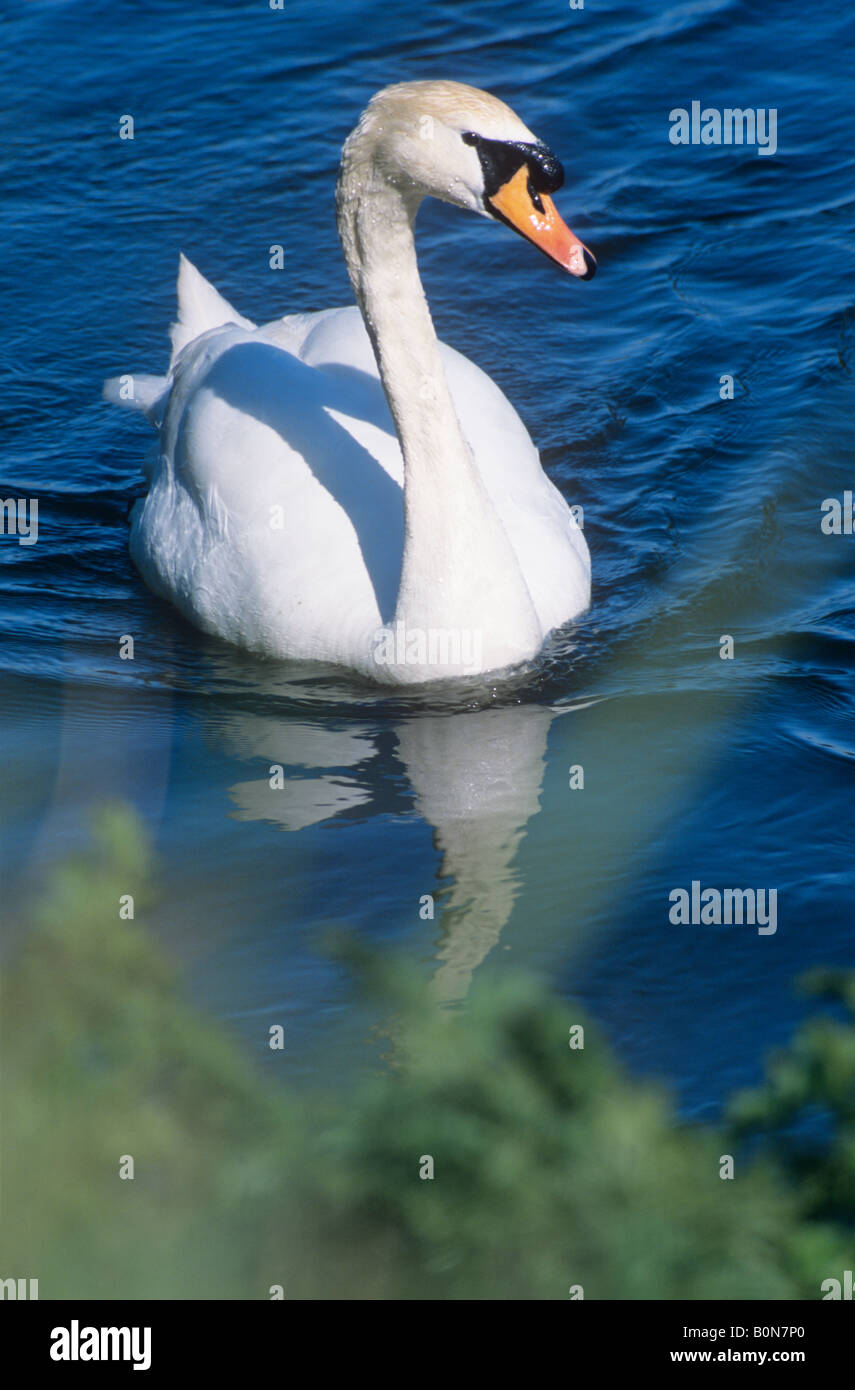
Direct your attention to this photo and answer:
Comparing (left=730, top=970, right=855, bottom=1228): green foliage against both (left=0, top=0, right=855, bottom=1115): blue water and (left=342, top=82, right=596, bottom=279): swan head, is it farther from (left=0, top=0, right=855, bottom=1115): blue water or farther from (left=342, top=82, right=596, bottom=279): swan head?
(left=342, top=82, right=596, bottom=279): swan head

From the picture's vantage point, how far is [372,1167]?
4.76ft

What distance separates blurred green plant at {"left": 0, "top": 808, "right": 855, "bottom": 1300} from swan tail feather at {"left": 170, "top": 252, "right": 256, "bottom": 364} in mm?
6976

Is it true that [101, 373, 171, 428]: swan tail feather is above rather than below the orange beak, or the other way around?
below

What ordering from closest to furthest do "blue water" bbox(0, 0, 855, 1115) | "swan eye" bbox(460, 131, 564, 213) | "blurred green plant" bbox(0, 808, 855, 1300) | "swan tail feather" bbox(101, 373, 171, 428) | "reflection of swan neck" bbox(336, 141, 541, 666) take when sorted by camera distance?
1. "blurred green plant" bbox(0, 808, 855, 1300)
2. "blue water" bbox(0, 0, 855, 1115)
3. "swan eye" bbox(460, 131, 564, 213)
4. "reflection of swan neck" bbox(336, 141, 541, 666)
5. "swan tail feather" bbox(101, 373, 171, 428)

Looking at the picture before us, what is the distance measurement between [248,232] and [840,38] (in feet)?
16.0

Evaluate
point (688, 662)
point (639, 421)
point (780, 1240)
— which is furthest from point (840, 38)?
point (780, 1240)

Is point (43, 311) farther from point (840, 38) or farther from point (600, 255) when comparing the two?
point (840, 38)

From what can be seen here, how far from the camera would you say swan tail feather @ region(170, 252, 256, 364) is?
26.8ft

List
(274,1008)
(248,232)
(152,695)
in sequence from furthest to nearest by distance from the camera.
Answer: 1. (248,232)
2. (152,695)
3. (274,1008)

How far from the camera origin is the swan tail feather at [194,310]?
8156 millimetres

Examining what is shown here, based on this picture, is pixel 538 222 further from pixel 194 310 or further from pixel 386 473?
pixel 194 310

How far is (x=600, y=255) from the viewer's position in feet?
34.5

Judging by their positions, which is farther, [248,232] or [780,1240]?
[248,232]

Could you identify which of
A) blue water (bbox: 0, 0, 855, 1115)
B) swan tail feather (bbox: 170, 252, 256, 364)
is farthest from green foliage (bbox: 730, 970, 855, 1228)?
swan tail feather (bbox: 170, 252, 256, 364)
